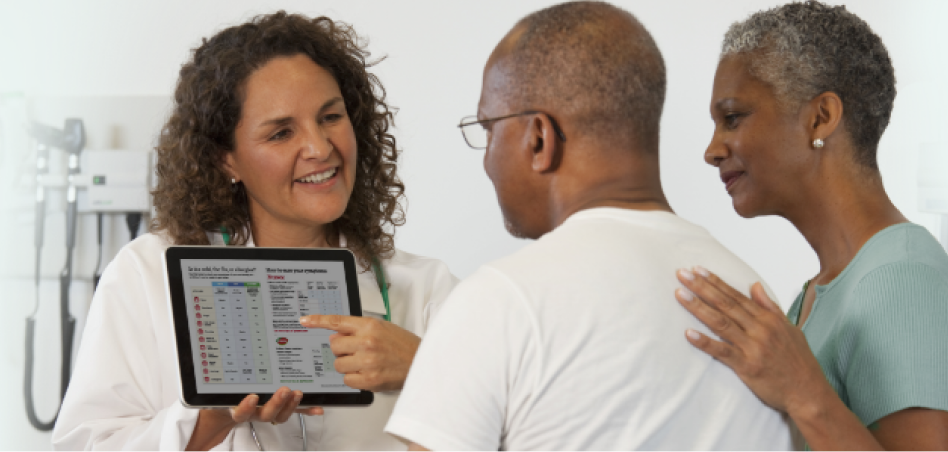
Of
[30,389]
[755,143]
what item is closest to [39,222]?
[30,389]

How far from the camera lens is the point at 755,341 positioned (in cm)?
87

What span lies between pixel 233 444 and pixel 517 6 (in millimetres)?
1960

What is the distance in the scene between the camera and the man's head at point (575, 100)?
2.89 ft

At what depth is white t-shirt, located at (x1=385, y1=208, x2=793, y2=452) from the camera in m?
0.75

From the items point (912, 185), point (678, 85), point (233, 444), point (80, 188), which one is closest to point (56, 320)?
point (80, 188)

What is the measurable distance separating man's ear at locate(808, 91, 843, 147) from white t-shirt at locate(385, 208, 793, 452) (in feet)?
1.88

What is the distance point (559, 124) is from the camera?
887 mm

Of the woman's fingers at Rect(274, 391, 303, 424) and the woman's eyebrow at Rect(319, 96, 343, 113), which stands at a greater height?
the woman's eyebrow at Rect(319, 96, 343, 113)

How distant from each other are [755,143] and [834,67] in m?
0.16

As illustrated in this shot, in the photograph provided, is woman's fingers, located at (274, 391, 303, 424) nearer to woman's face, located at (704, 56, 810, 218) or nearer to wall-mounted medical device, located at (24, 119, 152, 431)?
woman's face, located at (704, 56, 810, 218)

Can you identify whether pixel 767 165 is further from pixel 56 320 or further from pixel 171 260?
pixel 56 320

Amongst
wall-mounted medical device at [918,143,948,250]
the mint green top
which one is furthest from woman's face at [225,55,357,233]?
wall-mounted medical device at [918,143,948,250]

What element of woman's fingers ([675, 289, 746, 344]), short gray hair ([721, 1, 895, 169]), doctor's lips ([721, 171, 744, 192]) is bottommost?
woman's fingers ([675, 289, 746, 344])

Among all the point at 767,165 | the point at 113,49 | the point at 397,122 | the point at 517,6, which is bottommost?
the point at 767,165
